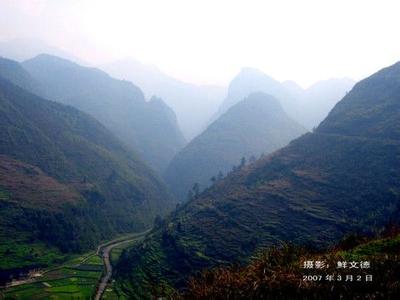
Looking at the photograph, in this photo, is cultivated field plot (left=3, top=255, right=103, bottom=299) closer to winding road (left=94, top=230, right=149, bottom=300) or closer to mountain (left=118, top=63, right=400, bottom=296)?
winding road (left=94, top=230, right=149, bottom=300)

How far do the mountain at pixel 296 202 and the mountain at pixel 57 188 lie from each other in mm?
27029

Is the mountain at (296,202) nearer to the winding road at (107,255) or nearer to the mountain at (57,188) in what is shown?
the winding road at (107,255)

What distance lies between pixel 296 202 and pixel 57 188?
8081 cm

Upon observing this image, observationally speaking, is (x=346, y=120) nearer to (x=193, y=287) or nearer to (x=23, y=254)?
(x=23, y=254)

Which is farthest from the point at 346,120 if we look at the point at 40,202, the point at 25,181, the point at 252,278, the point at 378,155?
the point at 252,278

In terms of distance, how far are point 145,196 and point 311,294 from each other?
517ft

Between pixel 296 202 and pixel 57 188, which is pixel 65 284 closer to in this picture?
pixel 296 202

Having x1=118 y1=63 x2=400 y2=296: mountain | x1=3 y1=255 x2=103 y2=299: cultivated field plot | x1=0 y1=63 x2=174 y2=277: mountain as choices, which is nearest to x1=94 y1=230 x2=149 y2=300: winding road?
x1=3 y1=255 x2=103 y2=299: cultivated field plot

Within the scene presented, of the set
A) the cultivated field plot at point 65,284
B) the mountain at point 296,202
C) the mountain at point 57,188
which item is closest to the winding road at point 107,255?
the cultivated field plot at point 65,284

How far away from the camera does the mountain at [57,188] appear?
10044 centimetres

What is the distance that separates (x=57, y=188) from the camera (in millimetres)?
128750

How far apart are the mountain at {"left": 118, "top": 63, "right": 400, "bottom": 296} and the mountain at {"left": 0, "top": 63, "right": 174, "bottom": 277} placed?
2703 cm

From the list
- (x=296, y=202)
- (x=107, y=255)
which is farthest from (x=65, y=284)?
(x=296, y=202)

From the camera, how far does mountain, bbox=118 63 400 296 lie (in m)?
67.2
